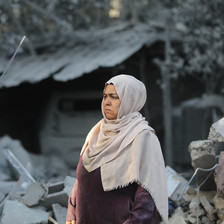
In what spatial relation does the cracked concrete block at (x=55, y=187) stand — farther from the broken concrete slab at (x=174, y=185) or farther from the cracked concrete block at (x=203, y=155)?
the cracked concrete block at (x=203, y=155)

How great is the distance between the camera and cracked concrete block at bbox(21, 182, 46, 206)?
3207mm

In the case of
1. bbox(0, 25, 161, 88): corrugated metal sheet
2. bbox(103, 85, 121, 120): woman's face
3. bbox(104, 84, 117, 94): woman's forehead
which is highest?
bbox(0, 25, 161, 88): corrugated metal sheet

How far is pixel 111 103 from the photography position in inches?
78.6

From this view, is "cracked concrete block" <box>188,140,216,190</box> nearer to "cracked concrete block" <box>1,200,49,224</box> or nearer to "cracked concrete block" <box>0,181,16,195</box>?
"cracked concrete block" <box>1,200,49,224</box>

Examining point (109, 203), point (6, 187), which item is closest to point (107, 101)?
point (109, 203)

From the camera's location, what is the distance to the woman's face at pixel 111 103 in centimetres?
199

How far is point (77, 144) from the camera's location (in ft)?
25.8

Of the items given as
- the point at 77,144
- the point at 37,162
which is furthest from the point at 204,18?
the point at 37,162

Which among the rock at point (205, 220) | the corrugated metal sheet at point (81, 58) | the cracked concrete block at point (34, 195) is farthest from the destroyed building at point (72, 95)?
the rock at point (205, 220)

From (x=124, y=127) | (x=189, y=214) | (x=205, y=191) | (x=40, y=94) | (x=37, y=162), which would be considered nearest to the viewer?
(x=124, y=127)

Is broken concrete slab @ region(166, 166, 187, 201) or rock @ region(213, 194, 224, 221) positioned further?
broken concrete slab @ region(166, 166, 187, 201)

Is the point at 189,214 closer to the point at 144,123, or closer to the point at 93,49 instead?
the point at 144,123

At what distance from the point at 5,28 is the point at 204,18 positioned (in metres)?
5.47

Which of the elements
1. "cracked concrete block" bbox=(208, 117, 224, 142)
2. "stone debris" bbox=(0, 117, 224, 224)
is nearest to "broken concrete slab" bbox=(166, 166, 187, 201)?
"stone debris" bbox=(0, 117, 224, 224)
